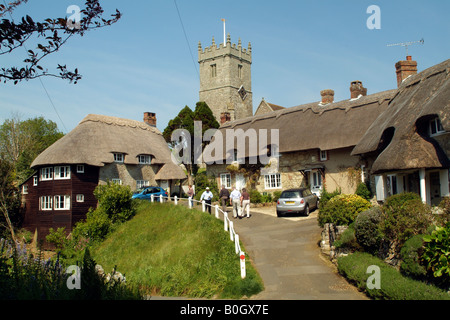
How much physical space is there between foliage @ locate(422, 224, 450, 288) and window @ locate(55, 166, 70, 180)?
26.8m

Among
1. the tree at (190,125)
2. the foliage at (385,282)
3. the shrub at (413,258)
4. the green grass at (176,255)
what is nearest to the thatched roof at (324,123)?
the tree at (190,125)

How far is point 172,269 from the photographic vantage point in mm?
15547

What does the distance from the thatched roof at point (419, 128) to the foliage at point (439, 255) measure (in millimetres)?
5800

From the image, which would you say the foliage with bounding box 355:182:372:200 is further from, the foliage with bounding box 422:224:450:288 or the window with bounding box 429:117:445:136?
the foliage with bounding box 422:224:450:288

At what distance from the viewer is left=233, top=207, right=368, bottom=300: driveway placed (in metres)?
10.7

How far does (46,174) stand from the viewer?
31047 mm

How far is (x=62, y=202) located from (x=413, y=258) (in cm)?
2675

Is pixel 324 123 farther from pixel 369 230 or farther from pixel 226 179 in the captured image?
pixel 369 230

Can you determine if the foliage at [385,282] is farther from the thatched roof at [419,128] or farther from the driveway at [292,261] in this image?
the thatched roof at [419,128]

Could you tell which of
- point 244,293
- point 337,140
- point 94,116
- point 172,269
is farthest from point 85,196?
point 244,293

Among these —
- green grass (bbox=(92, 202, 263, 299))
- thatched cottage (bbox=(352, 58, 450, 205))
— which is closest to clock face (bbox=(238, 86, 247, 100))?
green grass (bbox=(92, 202, 263, 299))
